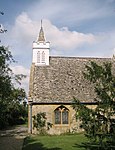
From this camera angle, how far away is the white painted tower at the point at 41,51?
37312mm

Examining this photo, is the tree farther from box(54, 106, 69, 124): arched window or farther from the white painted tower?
the white painted tower

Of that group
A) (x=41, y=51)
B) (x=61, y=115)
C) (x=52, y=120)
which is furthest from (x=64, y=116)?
(x=41, y=51)

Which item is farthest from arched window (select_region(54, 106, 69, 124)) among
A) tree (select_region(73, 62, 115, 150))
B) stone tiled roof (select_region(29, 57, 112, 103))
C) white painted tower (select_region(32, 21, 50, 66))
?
tree (select_region(73, 62, 115, 150))

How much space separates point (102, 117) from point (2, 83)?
5845 millimetres

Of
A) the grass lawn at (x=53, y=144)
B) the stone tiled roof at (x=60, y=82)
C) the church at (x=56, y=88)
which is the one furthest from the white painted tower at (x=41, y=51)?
the grass lawn at (x=53, y=144)

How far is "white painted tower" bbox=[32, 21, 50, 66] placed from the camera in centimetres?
3731

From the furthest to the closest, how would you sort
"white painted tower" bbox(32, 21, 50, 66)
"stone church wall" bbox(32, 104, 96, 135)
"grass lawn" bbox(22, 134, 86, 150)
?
1. "white painted tower" bbox(32, 21, 50, 66)
2. "stone church wall" bbox(32, 104, 96, 135)
3. "grass lawn" bbox(22, 134, 86, 150)

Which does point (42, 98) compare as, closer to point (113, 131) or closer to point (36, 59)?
point (36, 59)

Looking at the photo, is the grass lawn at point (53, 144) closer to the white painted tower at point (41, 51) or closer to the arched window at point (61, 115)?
the arched window at point (61, 115)

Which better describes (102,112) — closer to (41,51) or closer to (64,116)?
(64,116)

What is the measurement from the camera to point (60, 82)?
34.1 metres

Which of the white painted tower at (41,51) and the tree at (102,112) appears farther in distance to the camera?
the white painted tower at (41,51)

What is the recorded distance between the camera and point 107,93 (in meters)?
13.8

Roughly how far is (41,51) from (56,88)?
7.69 m
